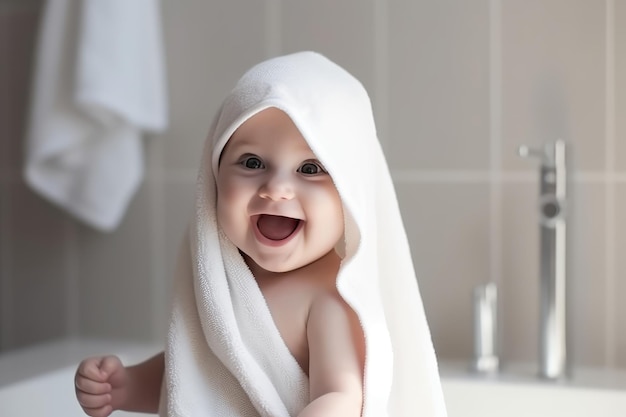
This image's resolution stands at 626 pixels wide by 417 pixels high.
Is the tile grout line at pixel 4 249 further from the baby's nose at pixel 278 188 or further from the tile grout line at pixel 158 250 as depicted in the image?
the baby's nose at pixel 278 188

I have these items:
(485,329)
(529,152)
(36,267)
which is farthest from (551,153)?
(36,267)

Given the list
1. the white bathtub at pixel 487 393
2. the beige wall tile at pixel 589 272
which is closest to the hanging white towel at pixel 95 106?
the white bathtub at pixel 487 393

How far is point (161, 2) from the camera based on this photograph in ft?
5.31

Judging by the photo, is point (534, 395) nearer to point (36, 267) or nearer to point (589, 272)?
point (589, 272)

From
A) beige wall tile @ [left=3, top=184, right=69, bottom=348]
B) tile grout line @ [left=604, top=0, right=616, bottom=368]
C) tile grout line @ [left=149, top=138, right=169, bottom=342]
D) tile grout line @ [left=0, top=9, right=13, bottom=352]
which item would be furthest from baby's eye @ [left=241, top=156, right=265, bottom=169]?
tile grout line @ [left=0, top=9, right=13, bottom=352]

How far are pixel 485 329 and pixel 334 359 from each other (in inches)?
22.9

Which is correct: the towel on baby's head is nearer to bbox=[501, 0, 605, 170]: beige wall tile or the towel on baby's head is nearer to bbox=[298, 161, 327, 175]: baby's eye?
bbox=[298, 161, 327, 175]: baby's eye

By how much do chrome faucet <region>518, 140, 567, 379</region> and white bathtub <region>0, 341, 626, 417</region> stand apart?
37mm

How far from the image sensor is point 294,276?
89 cm

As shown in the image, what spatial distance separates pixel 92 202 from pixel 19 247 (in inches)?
10.1

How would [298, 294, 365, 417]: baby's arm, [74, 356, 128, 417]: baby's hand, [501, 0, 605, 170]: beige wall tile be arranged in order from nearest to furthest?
[298, 294, 365, 417]: baby's arm → [74, 356, 128, 417]: baby's hand → [501, 0, 605, 170]: beige wall tile

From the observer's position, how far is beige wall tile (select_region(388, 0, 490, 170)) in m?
1.41

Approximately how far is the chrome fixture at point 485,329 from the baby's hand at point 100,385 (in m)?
0.59

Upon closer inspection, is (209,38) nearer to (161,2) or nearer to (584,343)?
(161,2)
